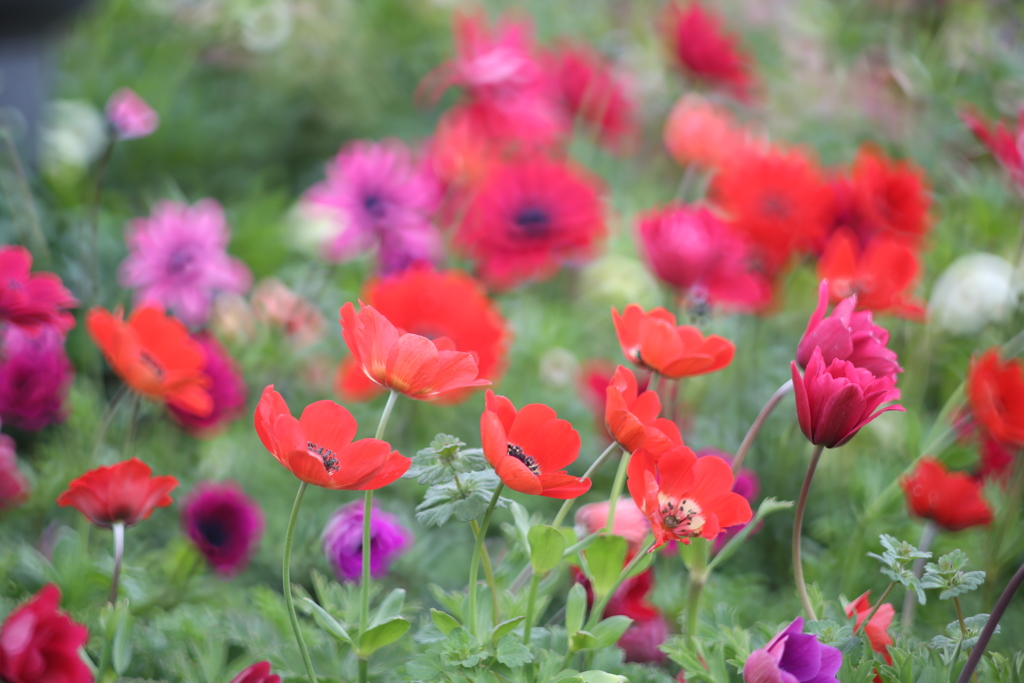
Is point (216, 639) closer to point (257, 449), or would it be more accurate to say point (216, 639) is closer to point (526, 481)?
point (526, 481)

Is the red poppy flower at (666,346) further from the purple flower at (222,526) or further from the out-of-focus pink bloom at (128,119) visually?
the out-of-focus pink bloom at (128,119)

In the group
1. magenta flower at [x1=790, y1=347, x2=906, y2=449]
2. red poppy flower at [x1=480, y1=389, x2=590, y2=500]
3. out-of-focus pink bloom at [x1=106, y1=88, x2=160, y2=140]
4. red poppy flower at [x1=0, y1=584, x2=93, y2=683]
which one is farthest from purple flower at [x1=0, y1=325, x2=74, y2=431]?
magenta flower at [x1=790, y1=347, x2=906, y2=449]

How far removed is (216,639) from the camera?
49 cm

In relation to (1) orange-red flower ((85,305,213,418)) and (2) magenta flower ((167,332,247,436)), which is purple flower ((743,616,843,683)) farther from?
(2) magenta flower ((167,332,247,436))

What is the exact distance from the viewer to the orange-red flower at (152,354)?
522mm

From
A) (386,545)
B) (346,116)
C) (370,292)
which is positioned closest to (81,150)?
(346,116)

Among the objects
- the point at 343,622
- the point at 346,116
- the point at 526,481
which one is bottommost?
the point at 346,116

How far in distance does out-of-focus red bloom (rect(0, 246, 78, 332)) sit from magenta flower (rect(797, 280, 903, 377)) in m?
0.47

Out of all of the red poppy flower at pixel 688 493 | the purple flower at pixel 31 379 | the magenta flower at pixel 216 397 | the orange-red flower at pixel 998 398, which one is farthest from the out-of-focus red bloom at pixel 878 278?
the purple flower at pixel 31 379

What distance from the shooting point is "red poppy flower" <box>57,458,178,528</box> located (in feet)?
1.44

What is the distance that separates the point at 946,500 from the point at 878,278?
22cm

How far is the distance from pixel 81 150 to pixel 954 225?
1410 mm

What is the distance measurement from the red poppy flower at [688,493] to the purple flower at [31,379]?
53cm

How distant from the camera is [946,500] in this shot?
54 cm
